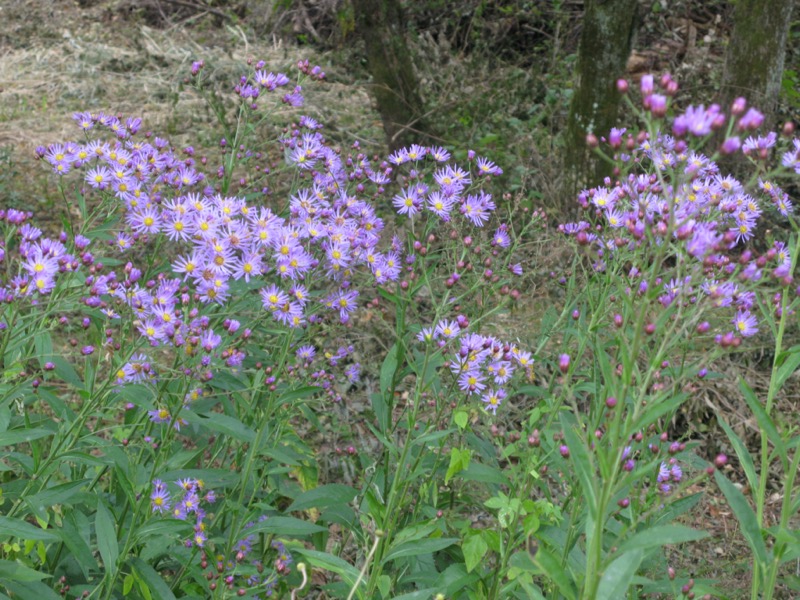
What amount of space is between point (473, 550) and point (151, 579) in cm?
88

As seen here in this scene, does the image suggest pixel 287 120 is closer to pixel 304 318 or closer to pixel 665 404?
pixel 304 318

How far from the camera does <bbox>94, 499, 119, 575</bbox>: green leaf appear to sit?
7.49 feet

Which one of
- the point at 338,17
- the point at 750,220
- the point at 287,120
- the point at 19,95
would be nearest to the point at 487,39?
the point at 338,17

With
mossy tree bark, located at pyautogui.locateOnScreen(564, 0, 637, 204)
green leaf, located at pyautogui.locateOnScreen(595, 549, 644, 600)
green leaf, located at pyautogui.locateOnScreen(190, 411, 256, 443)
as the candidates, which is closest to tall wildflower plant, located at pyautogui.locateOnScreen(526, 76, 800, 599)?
green leaf, located at pyautogui.locateOnScreen(595, 549, 644, 600)

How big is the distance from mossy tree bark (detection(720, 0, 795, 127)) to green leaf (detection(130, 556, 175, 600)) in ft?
14.6

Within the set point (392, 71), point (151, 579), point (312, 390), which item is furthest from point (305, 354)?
point (392, 71)

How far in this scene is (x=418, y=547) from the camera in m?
2.22

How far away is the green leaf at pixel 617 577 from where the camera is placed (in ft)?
5.29

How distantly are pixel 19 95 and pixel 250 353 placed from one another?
5.96 m

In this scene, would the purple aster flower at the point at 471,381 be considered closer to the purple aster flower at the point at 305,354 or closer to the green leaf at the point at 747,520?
the purple aster flower at the point at 305,354

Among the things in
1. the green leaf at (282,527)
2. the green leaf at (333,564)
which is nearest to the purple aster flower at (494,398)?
the green leaf at (282,527)

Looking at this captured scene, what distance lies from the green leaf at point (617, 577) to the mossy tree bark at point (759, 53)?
437 centimetres

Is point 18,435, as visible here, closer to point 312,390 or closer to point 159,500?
point 159,500

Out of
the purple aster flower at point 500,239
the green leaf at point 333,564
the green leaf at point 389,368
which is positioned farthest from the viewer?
the purple aster flower at point 500,239
